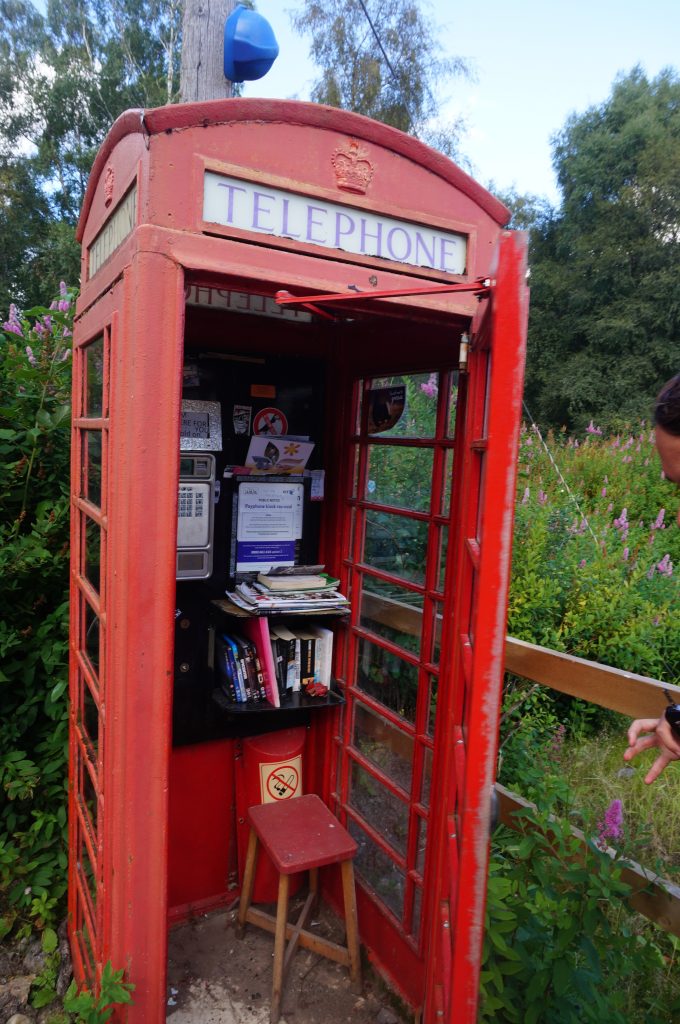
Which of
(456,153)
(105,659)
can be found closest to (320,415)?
(105,659)

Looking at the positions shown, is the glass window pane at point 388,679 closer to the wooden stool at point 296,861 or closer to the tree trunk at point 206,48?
the wooden stool at point 296,861

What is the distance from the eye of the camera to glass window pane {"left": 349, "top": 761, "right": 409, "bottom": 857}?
2533 millimetres

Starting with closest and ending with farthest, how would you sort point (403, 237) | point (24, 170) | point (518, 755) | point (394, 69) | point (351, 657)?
point (403, 237)
point (351, 657)
point (518, 755)
point (394, 69)
point (24, 170)

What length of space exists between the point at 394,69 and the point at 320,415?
1675 cm

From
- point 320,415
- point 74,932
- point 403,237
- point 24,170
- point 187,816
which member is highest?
point 24,170

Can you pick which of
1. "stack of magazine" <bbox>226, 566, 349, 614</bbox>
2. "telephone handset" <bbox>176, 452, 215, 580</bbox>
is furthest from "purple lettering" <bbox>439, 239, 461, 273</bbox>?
"stack of magazine" <bbox>226, 566, 349, 614</bbox>

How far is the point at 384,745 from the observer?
2.64m

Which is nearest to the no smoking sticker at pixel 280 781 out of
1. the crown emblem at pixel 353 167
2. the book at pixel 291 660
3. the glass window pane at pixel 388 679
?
the book at pixel 291 660

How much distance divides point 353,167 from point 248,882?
256 cm

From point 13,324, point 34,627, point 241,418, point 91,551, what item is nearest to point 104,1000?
point 91,551

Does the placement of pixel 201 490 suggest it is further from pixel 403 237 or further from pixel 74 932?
pixel 74 932

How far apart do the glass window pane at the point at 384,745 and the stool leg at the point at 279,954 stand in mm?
528

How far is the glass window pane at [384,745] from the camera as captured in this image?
8.25 feet

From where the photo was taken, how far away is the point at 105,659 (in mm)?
1776
